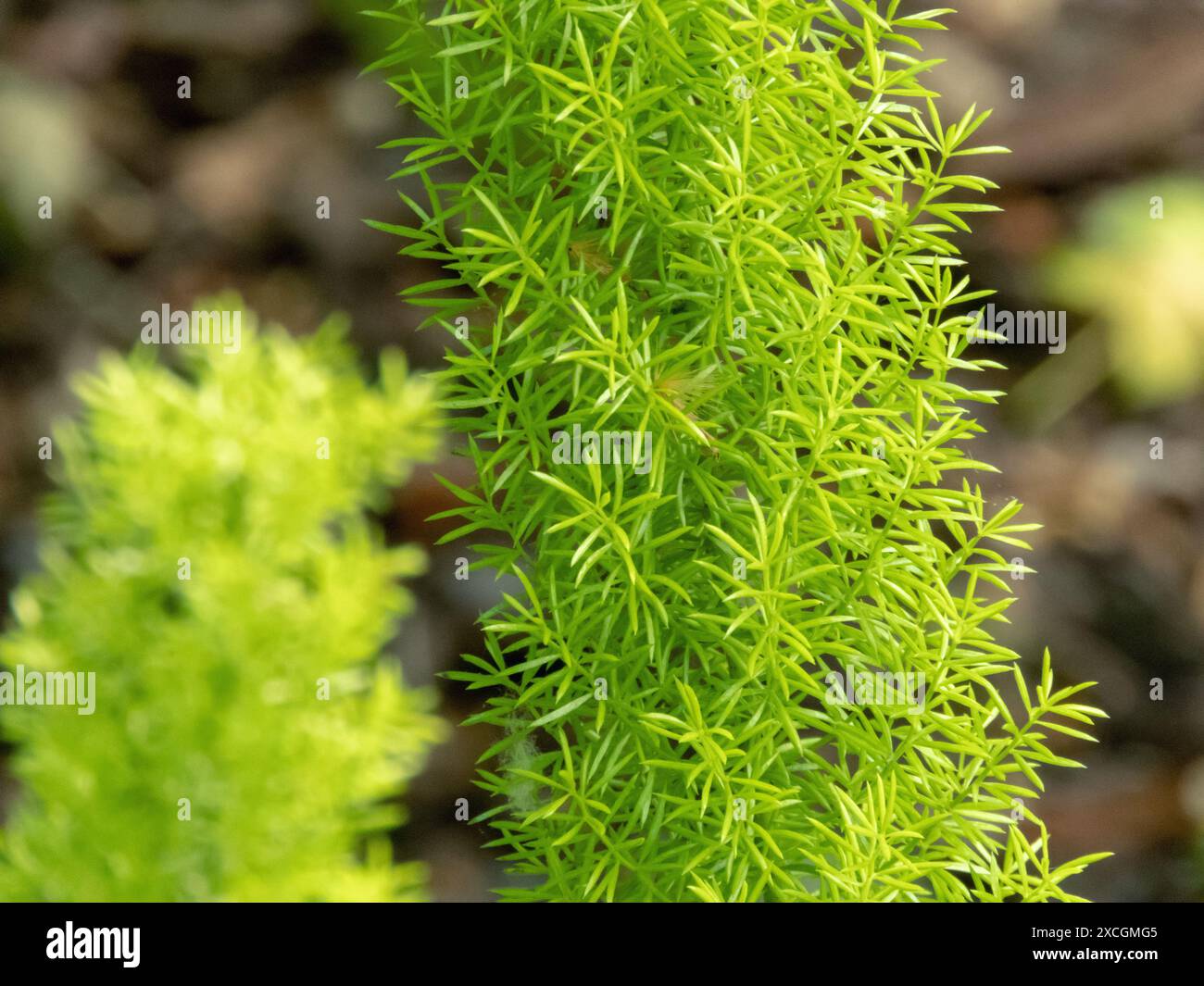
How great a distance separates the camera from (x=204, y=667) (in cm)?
43

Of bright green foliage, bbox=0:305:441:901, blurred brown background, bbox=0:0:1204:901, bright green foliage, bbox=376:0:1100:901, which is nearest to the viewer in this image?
bright green foliage, bbox=0:305:441:901

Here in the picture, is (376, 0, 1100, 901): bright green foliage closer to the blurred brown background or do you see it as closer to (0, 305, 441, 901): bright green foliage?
(0, 305, 441, 901): bright green foliage

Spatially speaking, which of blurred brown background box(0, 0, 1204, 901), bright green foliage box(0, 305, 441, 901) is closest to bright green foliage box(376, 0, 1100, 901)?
bright green foliage box(0, 305, 441, 901)

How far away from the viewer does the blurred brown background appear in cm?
119

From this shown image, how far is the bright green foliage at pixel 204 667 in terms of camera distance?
43cm

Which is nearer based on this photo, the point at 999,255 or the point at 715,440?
the point at 715,440

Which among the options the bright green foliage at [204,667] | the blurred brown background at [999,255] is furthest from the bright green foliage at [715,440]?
the blurred brown background at [999,255]

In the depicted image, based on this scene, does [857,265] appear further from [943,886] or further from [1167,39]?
[1167,39]

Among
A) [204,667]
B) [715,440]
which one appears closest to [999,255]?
[715,440]

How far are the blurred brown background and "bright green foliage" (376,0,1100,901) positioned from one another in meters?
0.48

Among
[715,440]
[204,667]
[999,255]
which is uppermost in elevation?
[999,255]

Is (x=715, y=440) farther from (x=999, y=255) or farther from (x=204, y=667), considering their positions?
(x=999, y=255)

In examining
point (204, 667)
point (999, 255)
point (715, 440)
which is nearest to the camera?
point (204, 667)

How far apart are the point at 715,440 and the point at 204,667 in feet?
0.81
